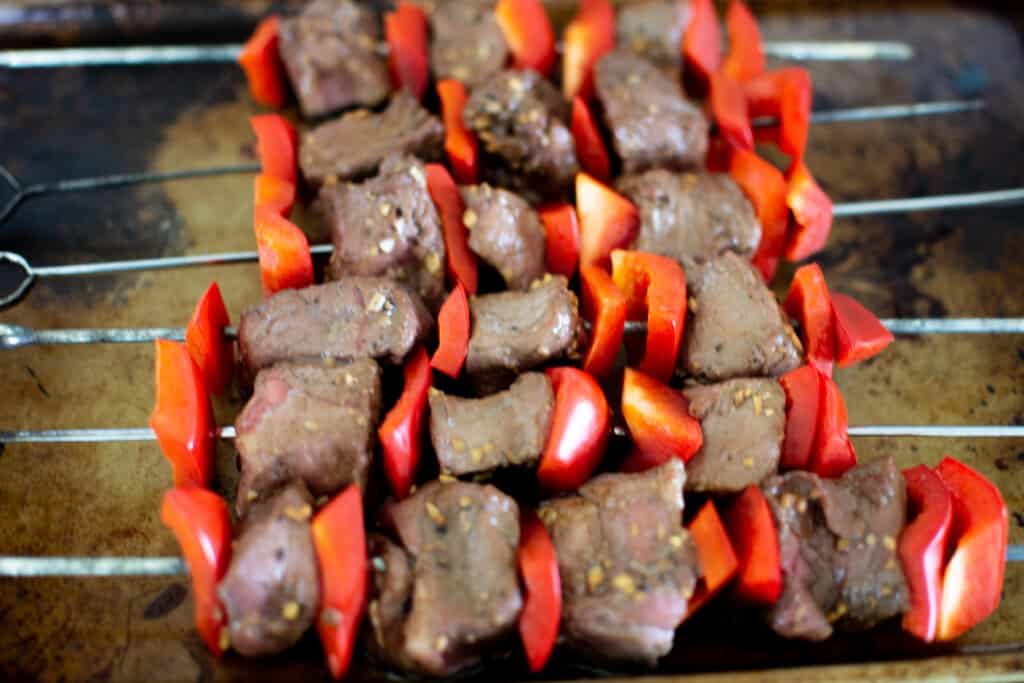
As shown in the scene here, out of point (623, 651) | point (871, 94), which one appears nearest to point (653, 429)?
point (623, 651)

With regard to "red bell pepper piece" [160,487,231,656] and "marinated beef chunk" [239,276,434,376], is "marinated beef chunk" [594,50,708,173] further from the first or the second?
"red bell pepper piece" [160,487,231,656]

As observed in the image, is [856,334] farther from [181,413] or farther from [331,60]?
[331,60]

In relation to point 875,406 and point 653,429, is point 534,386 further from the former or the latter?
point 875,406

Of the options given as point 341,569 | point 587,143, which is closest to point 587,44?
point 587,143

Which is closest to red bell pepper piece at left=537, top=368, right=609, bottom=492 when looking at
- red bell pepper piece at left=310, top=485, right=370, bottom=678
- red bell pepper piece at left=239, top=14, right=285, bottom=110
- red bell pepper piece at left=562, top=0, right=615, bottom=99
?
red bell pepper piece at left=310, top=485, right=370, bottom=678

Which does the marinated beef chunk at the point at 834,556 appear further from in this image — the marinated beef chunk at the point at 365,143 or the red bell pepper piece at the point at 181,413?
the marinated beef chunk at the point at 365,143

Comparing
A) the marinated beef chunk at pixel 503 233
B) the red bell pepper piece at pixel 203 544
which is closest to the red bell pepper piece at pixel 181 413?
the red bell pepper piece at pixel 203 544

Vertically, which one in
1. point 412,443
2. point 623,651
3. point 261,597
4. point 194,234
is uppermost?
point 194,234
